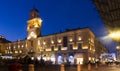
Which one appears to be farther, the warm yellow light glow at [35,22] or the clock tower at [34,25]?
the warm yellow light glow at [35,22]

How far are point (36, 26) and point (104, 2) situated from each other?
72.5 metres

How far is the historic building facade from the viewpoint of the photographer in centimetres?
7050

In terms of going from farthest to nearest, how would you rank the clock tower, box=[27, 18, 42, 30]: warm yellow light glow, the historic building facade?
1. box=[27, 18, 42, 30]: warm yellow light glow
2. the clock tower
3. the historic building facade

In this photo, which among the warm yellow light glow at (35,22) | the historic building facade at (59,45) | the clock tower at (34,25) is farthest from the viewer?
the warm yellow light glow at (35,22)

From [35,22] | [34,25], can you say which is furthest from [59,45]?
[35,22]

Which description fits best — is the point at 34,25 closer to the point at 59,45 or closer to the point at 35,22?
the point at 35,22

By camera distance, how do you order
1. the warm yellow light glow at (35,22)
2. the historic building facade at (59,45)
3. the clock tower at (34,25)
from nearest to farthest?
the historic building facade at (59,45) < the clock tower at (34,25) < the warm yellow light glow at (35,22)

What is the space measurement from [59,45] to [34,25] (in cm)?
1998

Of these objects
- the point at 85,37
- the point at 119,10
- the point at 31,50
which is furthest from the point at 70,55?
the point at 119,10

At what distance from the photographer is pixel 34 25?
9356cm

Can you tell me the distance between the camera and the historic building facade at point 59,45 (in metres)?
70.5

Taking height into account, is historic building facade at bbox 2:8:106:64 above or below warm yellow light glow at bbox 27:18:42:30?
below

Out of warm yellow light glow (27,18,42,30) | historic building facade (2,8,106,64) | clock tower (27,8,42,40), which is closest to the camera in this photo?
historic building facade (2,8,106,64)

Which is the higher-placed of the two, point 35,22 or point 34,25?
point 35,22
